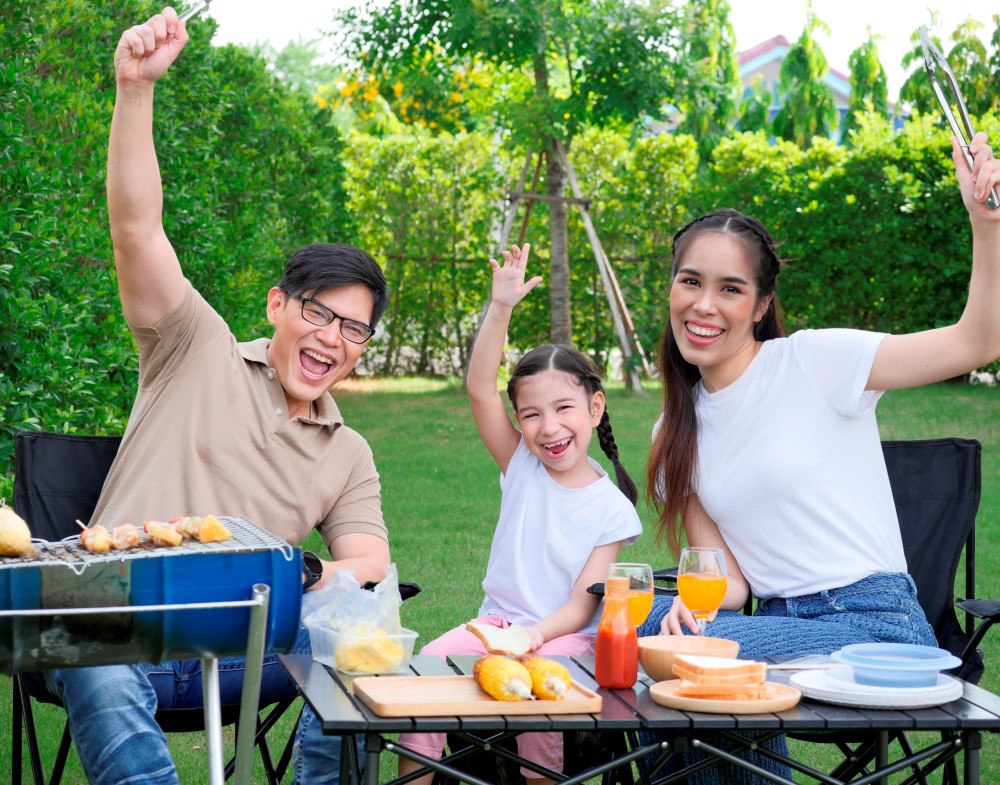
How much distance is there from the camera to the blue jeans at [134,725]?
2.22 metres

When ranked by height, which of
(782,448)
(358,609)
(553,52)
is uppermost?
(553,52)

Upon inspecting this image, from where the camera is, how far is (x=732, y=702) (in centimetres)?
201

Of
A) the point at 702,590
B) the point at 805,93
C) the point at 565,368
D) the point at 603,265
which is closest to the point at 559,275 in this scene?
the point at 603,265

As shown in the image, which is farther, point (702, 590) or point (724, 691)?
point (702, 590)

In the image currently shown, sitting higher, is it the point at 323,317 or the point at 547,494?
the point at 323,317

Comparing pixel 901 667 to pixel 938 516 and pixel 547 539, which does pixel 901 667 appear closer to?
pixel 547 539

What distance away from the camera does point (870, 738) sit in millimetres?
2709

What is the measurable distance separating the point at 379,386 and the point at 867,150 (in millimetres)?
5722

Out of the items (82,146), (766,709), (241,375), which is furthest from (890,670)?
(82,146)

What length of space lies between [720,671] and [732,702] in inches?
2.5

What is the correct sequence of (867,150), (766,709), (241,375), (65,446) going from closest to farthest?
(766,709)
(241,375)
(65,446)
(867,150)

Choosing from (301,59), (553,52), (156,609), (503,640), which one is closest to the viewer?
(156,609)

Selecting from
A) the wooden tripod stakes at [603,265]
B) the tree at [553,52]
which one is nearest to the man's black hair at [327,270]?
the tree at [553,52]

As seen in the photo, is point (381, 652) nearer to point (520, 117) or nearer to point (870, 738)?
point (870, 738)
